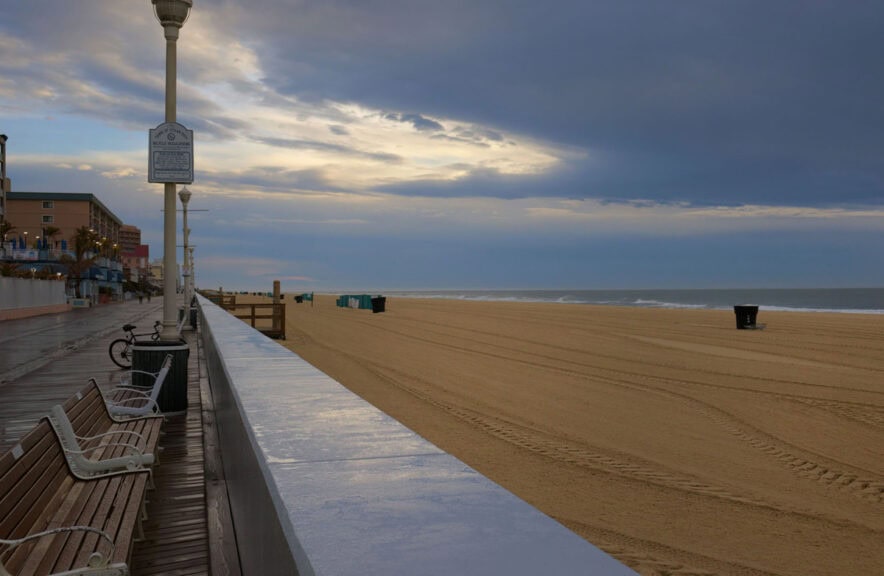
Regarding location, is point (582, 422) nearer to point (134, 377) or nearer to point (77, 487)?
point (134, 377)

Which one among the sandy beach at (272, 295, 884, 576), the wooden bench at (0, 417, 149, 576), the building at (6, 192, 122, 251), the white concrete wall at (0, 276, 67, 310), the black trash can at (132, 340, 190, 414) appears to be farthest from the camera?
the building at (6, 192, 122, 251)

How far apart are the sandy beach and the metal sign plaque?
4382 millimetres

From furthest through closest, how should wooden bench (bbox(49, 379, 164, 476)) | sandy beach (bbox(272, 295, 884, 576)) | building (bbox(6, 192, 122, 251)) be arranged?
1. building (bbox(6, 192, 122, 251))
2. sandy beach (bbox(272, 295, 884, 576))
3. wooden bench (bbox(49, 379, 164, 476))

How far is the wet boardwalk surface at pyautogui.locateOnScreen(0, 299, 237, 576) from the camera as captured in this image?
14.3 ft

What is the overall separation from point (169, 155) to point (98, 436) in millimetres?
4963

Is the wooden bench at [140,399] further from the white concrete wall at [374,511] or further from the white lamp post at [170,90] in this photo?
the white concrete wall at [374,511]

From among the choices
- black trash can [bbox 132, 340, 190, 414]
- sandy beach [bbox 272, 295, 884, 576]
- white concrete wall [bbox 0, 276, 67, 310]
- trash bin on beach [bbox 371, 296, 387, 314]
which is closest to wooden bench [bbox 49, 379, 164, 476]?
black trash can [bbox 132, 340, 190, 414]

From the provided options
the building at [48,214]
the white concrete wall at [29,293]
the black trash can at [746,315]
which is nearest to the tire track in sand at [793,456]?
the black trash can at [746,315]

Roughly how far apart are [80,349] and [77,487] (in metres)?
15.5

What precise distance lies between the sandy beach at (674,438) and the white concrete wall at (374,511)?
277 centimetres

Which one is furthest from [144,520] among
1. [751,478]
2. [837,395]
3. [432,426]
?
[837,395]

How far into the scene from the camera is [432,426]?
9.72 m

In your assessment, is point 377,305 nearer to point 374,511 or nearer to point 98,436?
point 98,436

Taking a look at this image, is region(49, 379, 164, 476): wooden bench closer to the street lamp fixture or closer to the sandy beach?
the sandy beach
